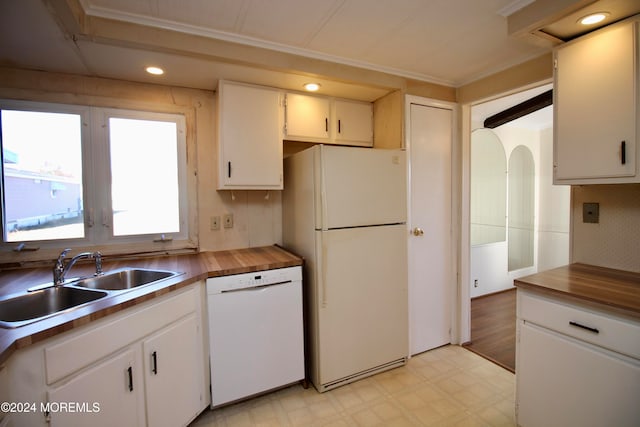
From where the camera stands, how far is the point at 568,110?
5.41ft

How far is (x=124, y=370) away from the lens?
4.41 feet

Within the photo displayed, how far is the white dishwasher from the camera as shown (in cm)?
183

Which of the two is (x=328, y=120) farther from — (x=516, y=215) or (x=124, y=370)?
(x=516, y=215)

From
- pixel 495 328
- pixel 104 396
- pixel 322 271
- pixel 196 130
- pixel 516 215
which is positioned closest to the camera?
pixel 104 396

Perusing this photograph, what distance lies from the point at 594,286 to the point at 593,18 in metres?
1.30

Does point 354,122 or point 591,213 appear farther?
point 354,122

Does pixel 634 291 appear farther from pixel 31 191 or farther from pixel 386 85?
pixel 31 191

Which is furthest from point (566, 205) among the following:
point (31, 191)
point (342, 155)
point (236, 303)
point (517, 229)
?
point (31, 191)

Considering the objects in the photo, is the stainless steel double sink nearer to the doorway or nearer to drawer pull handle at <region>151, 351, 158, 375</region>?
drawer pull handle at <region>151, 351, 158, 375</region>

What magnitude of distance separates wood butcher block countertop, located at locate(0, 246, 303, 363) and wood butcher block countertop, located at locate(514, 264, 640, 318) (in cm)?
139

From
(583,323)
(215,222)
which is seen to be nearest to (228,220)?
(215,222)

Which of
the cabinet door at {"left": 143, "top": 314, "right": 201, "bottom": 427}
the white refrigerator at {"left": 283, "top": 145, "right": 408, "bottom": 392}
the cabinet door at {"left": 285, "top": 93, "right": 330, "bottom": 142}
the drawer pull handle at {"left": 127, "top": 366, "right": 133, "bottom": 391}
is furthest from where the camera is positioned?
the cabinet door at {"left": 285, "top": 93, "right": 330, "bottom": 142}

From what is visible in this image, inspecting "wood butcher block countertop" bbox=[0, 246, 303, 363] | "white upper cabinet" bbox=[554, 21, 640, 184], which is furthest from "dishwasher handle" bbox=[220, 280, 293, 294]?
"white upper cabinet" bbox=[554, 21, 640, 184]

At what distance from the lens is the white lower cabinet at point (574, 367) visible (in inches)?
49.0
